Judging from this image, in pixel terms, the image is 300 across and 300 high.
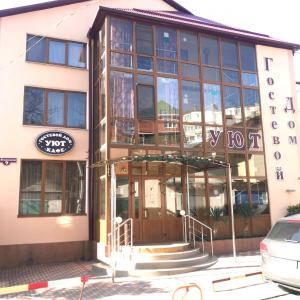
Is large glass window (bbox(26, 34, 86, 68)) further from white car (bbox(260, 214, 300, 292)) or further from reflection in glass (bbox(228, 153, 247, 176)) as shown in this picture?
white car (bbox(260, 214, 300, 292))

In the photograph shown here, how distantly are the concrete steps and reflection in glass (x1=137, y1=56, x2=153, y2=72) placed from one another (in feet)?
21.2

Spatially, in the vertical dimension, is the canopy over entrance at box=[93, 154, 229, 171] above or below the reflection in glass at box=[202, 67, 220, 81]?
below

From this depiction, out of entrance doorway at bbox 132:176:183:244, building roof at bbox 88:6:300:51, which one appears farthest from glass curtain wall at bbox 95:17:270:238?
entrance doorway at bbox 132:176:183:244

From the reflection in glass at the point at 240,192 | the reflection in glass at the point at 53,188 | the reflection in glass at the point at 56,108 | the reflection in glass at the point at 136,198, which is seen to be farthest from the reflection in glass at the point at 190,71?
the reflection in glass at the point at 53,188

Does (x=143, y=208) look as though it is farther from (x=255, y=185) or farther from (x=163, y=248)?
(x=255, y=185)

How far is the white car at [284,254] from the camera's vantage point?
6.71 metres

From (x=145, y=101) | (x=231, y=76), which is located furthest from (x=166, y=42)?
(x=231, y=76)

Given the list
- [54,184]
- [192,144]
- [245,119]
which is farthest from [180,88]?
[54,184]

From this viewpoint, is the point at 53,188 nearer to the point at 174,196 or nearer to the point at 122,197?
the point at 122,197

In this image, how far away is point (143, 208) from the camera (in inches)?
502

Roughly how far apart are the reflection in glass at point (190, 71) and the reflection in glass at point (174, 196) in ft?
13.5

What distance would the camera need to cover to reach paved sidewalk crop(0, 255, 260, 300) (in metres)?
8.19

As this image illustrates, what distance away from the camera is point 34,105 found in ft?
44.9

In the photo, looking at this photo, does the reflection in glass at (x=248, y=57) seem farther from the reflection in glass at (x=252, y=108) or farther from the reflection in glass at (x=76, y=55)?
the reflection in glass at (x=76, y=55)
